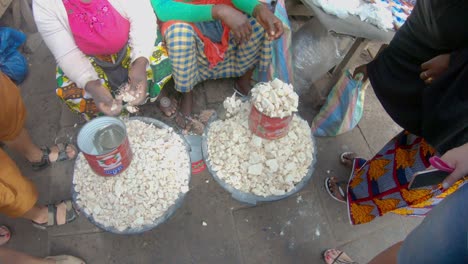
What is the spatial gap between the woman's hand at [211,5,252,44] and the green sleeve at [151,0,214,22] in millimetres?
56

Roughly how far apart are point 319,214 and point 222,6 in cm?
144

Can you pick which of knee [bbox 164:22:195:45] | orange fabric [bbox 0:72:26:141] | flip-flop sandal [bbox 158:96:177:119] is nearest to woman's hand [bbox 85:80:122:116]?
orange fabric [bbox 0:72:26:141]

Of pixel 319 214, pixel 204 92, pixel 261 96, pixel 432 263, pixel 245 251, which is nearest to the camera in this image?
pixel 432 263

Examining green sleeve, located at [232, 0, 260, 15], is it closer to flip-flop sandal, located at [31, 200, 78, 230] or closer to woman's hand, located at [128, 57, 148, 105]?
woman's hand, located at [128, 57, 148, 105]

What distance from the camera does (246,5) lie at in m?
1.83

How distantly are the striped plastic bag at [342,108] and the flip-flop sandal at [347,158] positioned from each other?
16cm

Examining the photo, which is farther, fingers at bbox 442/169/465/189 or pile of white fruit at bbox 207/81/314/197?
pile of white fruit at bbox 207/81/314/197

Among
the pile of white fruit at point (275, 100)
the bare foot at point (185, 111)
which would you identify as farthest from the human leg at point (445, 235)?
the bare foot at point (185, 111)

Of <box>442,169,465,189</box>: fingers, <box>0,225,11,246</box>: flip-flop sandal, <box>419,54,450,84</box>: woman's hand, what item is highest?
<box>419,54,450,84</box>: woman's hand

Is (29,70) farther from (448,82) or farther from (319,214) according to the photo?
(448,82)

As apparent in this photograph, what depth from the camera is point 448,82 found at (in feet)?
3.89

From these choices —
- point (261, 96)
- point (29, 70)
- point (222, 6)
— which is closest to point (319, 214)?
point (261, 96)

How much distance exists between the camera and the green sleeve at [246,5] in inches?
Result: 71.3

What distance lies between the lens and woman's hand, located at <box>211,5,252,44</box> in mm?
1723
